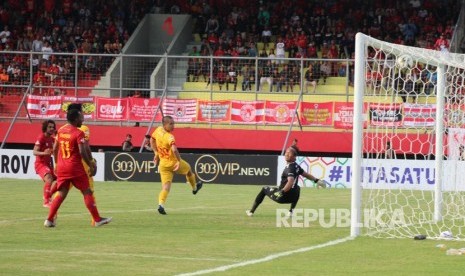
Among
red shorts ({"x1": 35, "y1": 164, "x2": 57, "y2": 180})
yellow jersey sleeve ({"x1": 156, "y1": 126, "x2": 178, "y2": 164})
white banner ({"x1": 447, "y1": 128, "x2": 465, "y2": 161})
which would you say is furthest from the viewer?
red shorts ({"x1": 35, "y1": 164, "x2": 57, "y2": 180})

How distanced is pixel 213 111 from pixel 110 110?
3773 millimetres

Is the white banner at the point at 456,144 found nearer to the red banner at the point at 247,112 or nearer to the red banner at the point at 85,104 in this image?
the red banner at the point at 247,112

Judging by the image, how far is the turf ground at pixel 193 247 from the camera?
506 inches

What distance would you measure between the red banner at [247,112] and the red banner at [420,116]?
21.1ft

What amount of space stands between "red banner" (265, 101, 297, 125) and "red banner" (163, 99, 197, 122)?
258cm

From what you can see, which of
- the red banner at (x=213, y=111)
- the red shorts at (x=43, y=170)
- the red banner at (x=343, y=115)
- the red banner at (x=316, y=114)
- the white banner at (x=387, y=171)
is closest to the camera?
the red shorts at (x=43, y=170)

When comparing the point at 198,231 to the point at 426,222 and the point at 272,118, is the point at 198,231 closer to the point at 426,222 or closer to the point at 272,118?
the point at 426,222

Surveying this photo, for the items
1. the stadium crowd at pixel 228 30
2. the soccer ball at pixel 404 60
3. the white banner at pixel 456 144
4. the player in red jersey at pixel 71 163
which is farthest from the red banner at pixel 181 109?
the player in red jersey at pixel 71 163

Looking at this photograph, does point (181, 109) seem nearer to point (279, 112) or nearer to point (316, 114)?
point (279, 112)

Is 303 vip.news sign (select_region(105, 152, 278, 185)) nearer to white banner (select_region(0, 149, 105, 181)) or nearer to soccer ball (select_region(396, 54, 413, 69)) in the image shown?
white banner (select_region(0, 149, 105, 181))

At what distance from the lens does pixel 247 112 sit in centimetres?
3694

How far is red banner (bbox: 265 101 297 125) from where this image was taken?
120ft

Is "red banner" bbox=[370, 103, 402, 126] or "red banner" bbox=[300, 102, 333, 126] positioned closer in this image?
"red banner" bbox=[370, 103, 402, 126]

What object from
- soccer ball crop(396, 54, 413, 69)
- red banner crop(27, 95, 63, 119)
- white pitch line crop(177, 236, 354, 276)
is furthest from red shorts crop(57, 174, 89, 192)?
red banner crop(27, 95, 63, 119)
